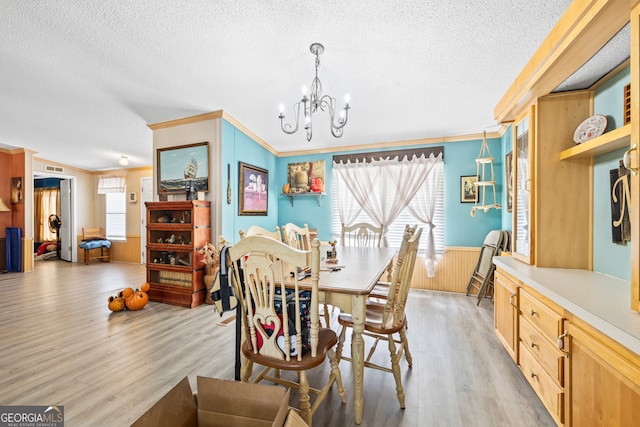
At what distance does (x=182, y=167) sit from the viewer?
370 centimetres

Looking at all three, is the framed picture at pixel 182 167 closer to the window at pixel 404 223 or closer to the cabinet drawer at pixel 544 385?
the window at pixel 404 223

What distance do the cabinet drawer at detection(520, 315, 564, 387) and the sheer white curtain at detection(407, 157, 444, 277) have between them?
2321 mm

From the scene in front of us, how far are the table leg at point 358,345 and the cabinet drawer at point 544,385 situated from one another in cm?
101

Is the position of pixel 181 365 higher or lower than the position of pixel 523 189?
lower

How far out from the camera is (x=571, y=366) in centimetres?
131

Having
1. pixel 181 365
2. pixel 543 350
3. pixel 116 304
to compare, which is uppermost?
pixel 543 350

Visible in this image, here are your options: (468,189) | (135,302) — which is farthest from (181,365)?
(468,189)

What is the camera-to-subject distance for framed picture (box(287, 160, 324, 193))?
4824 millimetres

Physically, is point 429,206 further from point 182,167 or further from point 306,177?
point 182,167

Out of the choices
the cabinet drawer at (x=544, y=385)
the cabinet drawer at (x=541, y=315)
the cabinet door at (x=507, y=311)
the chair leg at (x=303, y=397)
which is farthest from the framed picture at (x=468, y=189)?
the chair leg at (x=303, y=397)

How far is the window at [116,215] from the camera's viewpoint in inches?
273

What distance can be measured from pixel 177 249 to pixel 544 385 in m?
3.72

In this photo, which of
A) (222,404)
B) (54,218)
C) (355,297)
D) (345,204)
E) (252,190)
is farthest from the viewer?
(54,218)

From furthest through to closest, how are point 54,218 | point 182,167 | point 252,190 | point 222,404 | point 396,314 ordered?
1. point 54,218
2. point 252,190
3. point 182,167
4. point 396,314
5. point 222,404
